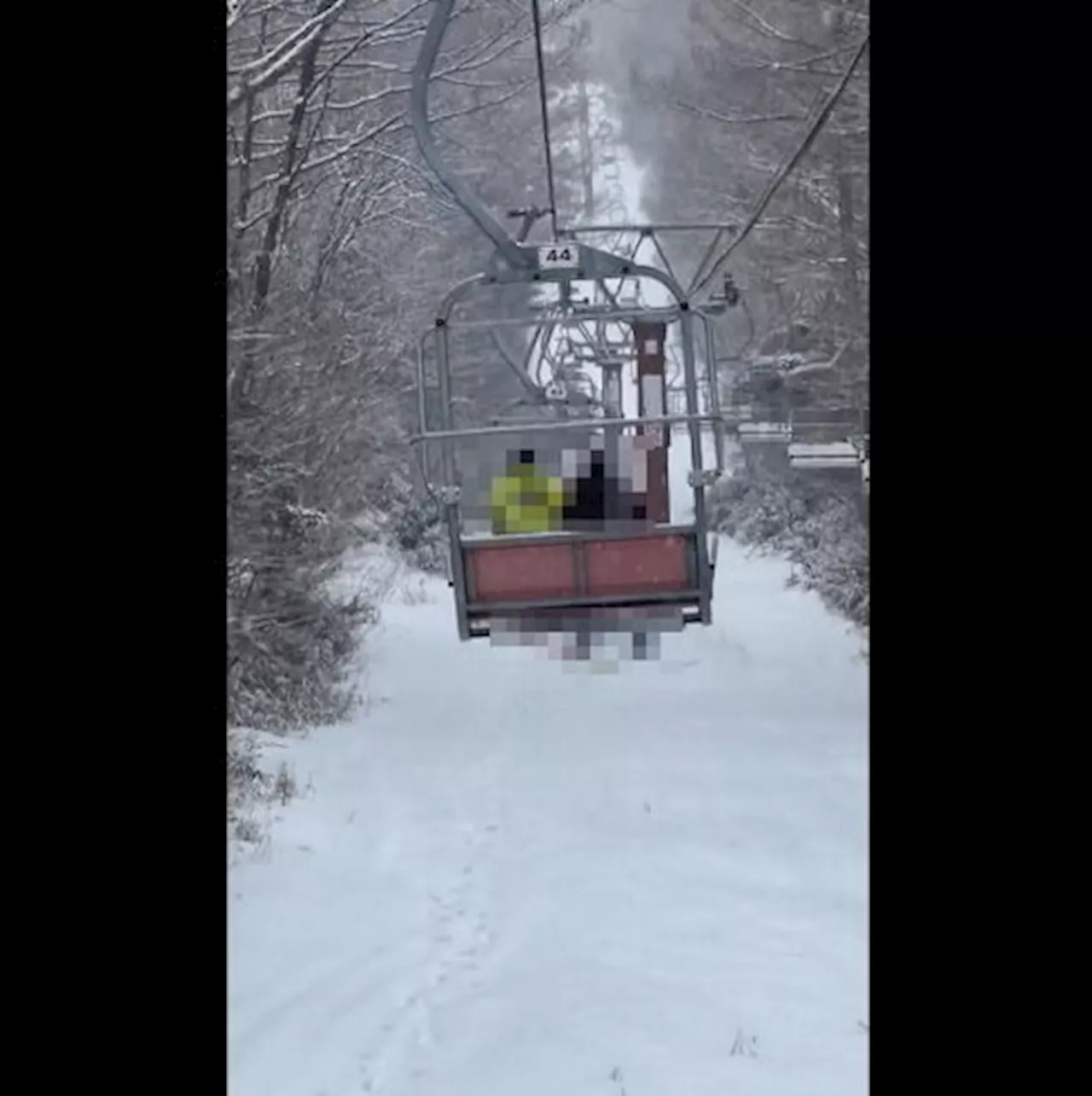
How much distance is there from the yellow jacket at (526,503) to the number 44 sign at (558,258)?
0.89 metres

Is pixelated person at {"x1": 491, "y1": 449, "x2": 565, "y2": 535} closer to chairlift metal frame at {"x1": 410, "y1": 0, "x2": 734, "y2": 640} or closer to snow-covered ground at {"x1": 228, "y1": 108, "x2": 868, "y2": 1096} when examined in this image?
chairlift metal frame at {"x1": 410, "y1": 0, "x2": 734, "y2": 640}

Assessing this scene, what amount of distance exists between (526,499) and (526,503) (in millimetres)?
19

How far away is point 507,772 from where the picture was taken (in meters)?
8.48

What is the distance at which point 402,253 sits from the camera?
15.4 meters

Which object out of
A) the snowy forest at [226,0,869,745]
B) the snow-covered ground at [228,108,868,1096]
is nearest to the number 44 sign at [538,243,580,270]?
the snowy forest at [226,0,869,745]

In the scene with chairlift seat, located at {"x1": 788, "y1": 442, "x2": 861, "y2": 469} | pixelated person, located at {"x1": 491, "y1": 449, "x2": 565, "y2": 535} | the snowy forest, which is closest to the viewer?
pixelated person, located at {"x1": 491, "y1": 449, "x2": 565, "y2": 535}

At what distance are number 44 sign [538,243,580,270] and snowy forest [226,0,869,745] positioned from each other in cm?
47

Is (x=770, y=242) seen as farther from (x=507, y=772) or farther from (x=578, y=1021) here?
(x=578, y=1021)

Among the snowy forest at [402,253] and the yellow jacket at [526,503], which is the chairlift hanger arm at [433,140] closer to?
the snowy forest at [402,253]

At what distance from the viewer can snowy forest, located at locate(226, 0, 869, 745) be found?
770cm

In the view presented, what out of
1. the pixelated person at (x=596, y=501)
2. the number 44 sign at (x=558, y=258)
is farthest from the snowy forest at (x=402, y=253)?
the pixelated person at (x=596, y=501)

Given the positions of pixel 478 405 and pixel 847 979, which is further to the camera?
pixel 478 405
